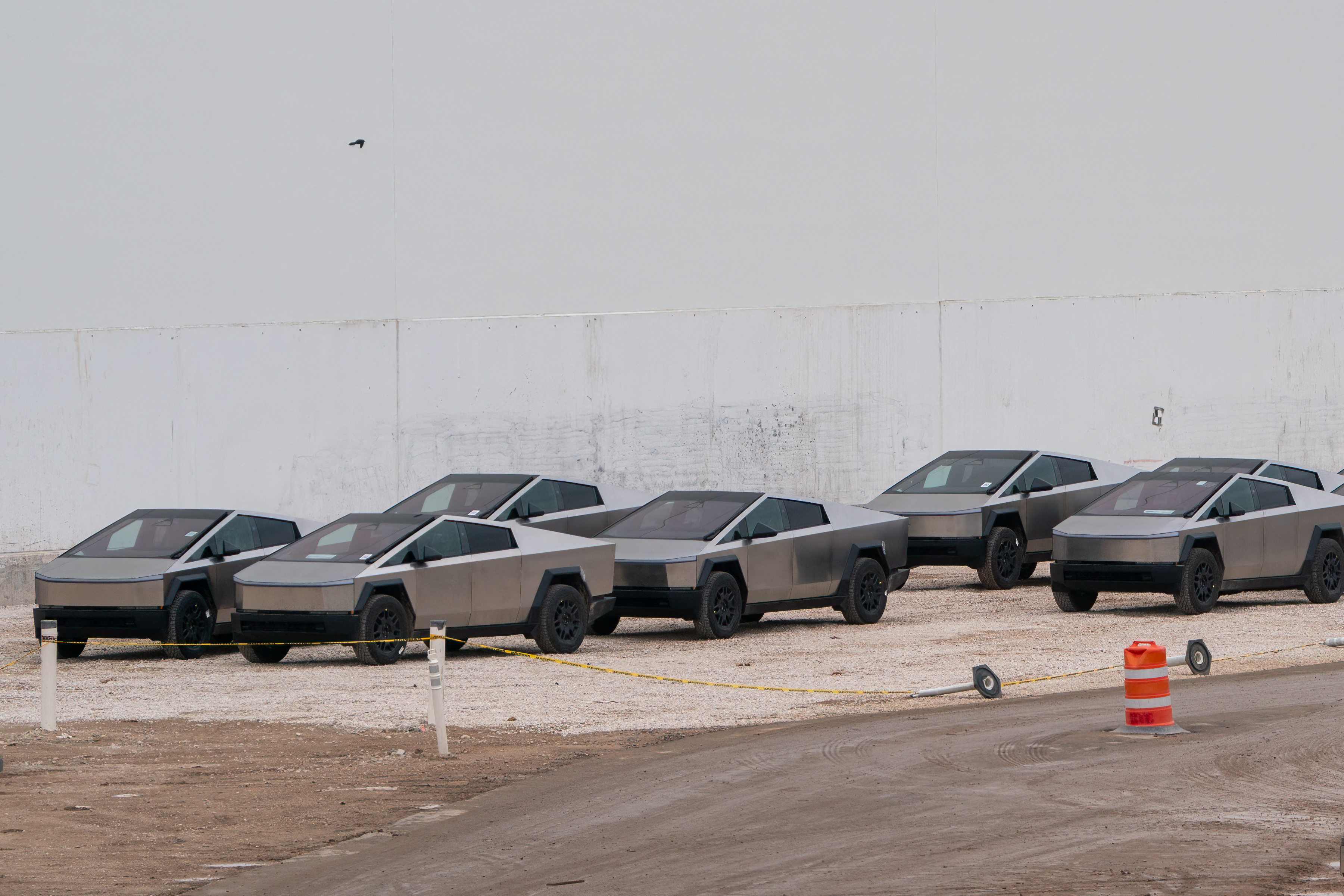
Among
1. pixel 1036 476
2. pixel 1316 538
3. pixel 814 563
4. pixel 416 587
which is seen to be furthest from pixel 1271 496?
pixel 416 587

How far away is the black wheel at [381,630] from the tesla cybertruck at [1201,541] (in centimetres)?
733

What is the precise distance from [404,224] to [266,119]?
2.70 metres

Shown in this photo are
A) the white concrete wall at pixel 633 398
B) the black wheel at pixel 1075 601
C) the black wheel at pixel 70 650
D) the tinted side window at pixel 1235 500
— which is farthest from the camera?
the white concrete wall at pixel 633 398

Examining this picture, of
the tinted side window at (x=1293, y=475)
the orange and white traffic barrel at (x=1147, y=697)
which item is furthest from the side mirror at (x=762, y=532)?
the orange and white traffic barrel at (x=1147, y=697)

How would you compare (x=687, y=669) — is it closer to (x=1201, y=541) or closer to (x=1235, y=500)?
(x=1201, y=541)

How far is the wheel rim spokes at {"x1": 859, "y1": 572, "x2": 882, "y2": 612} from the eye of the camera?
1892cm

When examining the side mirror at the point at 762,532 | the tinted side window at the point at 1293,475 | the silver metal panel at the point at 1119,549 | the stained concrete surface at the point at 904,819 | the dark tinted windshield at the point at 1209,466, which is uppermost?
the dark tinted windshield at the point at 1209,466

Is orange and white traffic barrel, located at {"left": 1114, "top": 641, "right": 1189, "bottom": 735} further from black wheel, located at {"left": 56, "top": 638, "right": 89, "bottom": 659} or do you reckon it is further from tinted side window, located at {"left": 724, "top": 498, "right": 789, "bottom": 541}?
black wheel, located at {"left": 56, "top": 638, "right": 89, "bottom": 659}

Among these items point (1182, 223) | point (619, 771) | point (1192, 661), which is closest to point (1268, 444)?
point (1182, 223)

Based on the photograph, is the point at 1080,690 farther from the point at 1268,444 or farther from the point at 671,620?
the point at 1268,444

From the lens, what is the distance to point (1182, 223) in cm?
2908

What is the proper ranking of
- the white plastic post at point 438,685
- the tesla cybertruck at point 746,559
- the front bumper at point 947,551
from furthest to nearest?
1. the front bumper at point 947,551
2. the tesla cybertruck at point 746,559
3. the white plastic post at point 438,685

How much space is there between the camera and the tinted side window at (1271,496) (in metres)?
19.6

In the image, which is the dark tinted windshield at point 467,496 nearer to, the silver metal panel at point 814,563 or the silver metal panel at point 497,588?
the silver metal panel at point 814,563
